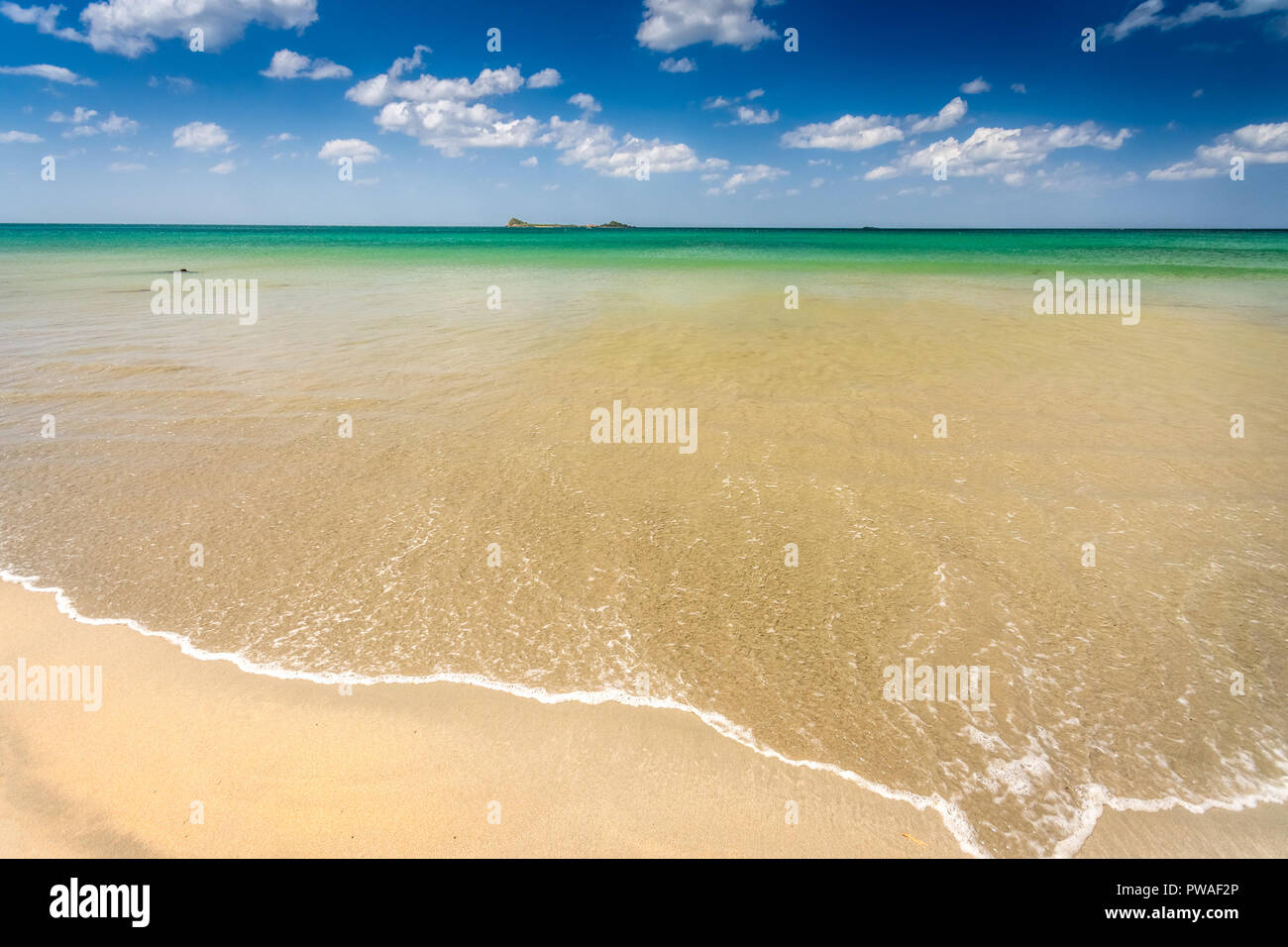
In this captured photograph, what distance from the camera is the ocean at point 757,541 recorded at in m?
3.37

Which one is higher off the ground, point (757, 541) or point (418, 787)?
point (757, 541)

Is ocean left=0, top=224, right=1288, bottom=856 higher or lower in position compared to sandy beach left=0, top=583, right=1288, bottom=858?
higher

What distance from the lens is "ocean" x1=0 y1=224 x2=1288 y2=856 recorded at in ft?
11.1

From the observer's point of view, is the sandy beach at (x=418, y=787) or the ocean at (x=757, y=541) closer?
the sandy beach at (x=418, y=787)

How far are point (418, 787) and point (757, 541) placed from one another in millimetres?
3060

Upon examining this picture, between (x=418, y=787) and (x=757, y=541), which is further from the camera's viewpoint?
(x=757, y=541)

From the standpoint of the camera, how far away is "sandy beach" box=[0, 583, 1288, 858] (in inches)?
109

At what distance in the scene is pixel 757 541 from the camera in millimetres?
5074

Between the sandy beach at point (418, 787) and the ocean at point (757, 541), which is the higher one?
the ocean at point (757, 541)

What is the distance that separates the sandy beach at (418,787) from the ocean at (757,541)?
0.57 feet

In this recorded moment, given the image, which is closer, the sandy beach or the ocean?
the sandy beach

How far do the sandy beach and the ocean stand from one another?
0.17 m
